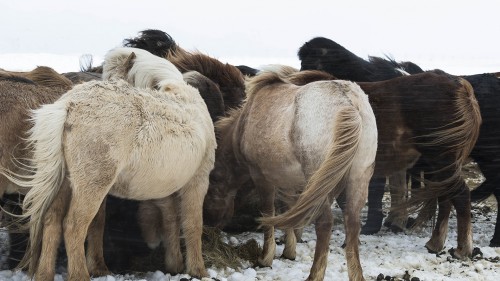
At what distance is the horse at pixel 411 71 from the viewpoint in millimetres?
7051

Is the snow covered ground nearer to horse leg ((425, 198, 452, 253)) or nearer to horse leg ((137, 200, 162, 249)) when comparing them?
horse leg ((425, 198, 452, 253))

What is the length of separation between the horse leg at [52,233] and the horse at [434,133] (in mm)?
3297

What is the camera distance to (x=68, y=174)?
4410mm

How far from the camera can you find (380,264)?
588cm

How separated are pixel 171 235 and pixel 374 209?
3289 millimetres

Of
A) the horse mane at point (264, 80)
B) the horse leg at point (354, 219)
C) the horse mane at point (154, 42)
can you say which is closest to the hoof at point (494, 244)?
the horse leg at point (354, 219)

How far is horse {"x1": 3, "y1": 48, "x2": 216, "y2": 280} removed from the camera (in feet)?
14.2

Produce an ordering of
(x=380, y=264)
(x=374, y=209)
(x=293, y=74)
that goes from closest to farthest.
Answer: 1. (x=380, y=264)
2. (x=293, y=74)
3. (x=374, y=209)

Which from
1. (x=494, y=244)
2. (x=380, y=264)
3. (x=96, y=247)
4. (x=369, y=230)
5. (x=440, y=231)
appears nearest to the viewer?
(x=96, y=247)

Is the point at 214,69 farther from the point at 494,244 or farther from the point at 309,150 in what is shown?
the point at 494,244

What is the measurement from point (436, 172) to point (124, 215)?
302 cm

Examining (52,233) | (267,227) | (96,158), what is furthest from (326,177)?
(52,233)

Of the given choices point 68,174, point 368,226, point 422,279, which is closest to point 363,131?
point 422,279

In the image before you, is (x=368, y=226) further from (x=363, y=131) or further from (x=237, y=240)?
(x=363, y=131)
